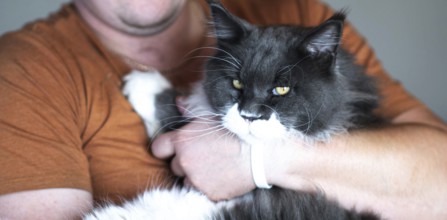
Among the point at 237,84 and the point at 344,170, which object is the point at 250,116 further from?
the point at 344,170

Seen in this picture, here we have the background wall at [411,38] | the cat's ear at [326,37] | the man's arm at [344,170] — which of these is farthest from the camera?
the background wall at [411,38]

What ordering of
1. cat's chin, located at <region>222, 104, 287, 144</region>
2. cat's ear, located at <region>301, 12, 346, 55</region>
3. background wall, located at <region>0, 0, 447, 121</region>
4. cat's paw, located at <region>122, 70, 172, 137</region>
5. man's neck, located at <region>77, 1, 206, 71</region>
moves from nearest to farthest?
1. cat's ear, located at <region>301, 12, 346, 55</region>
2. cat's chin, located at <region>222, 104, 287, 144</region>
3. cat's paw, located at <region>122, 70, 172, 137</region>
4. man's neck, located at <region>77, 1, 206, 71</region>
5. background wall, located at <region>0, 0, 447, 121</region>

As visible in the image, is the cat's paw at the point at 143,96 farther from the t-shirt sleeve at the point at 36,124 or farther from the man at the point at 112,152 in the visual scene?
the t-shirt sleeve at the point at 36,124

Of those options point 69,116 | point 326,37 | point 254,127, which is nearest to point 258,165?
point 254,127

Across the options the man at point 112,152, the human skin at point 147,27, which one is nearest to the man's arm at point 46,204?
the man at point 112,152

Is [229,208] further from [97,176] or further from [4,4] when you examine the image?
[4,4]

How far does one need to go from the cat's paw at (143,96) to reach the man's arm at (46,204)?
32 centimetres

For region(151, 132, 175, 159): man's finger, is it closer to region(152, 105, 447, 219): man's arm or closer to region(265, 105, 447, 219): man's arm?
region(152, 105, 447, 219): man's arm

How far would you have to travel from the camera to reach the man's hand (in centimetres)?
133

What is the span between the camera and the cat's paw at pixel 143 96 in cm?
152

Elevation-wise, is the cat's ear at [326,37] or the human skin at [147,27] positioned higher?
the cat's ear at [326,37]

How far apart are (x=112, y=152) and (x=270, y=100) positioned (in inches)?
21.7

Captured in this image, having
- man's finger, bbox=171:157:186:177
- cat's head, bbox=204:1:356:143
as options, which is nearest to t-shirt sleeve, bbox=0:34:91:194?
man's finger, bbox=171:157:186:177

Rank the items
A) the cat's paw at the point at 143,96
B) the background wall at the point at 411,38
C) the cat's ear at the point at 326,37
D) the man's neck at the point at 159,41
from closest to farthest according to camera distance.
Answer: the cat's ear at the point at 326,37
the cat's paw at the point at 143,96
the man's neck at the point at 159,41
the background wall at the point at 411,38
